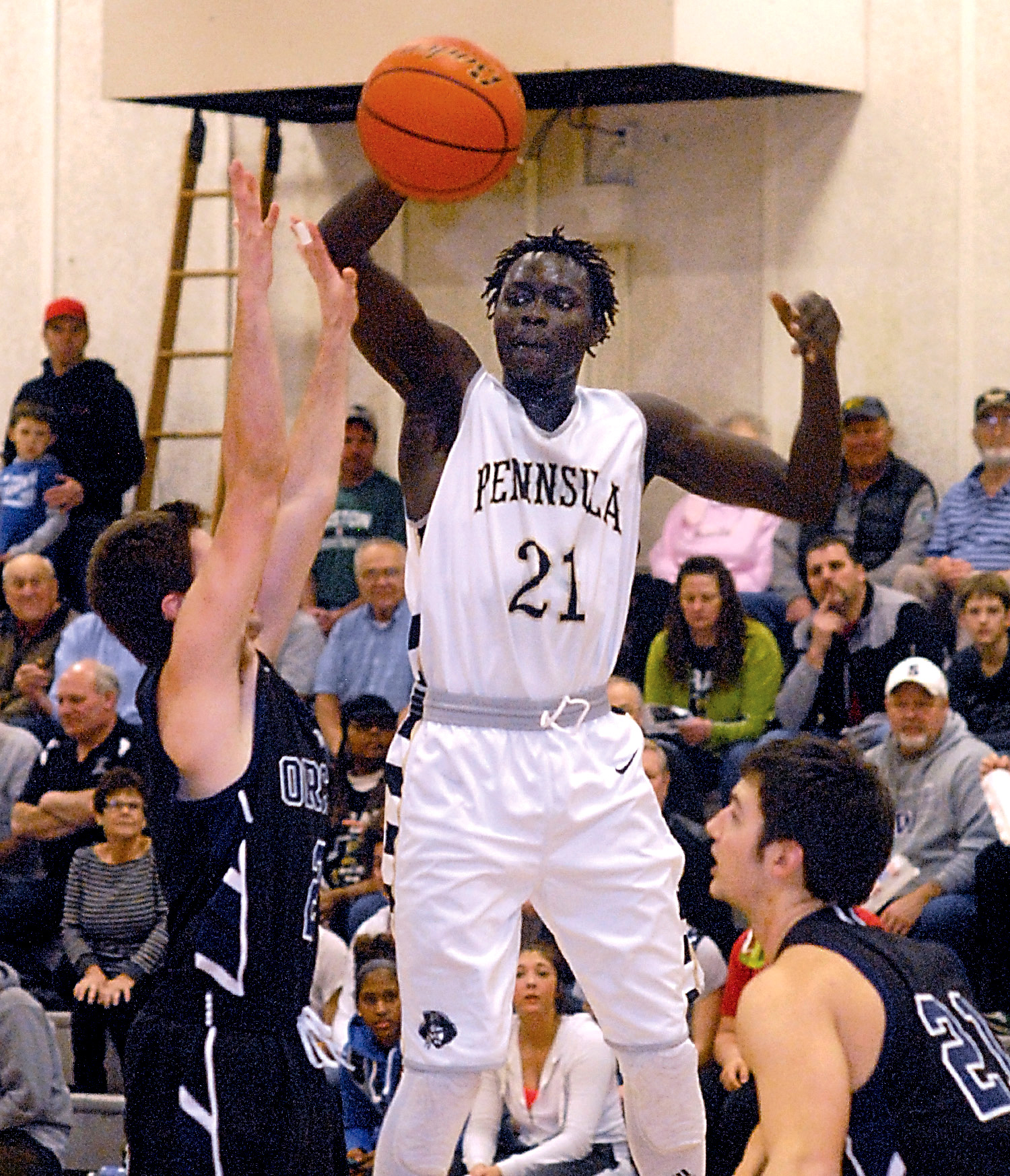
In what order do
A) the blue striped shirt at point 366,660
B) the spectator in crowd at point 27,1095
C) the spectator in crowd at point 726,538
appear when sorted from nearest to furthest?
the spectator in crowd at point 27,1095 → the blue striped shirt at point 366,660 → the spectator in crowd at point 726,538

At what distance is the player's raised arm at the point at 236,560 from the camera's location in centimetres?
329

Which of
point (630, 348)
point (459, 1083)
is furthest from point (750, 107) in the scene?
point (459, 1083)

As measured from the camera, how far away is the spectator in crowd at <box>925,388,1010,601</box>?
28.2 ft

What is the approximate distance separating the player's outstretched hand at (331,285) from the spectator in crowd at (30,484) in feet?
21.8

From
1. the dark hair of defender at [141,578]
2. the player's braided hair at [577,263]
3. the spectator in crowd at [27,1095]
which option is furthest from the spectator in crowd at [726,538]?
the dark hair of defender at [141,578]

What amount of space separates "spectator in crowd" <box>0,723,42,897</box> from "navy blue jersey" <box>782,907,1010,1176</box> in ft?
17.4

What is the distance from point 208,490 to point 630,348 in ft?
8.83

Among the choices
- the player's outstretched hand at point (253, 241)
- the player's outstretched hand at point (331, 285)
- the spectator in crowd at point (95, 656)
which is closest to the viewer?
the player's outstretched hand at point (253, 241)

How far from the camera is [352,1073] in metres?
6.61

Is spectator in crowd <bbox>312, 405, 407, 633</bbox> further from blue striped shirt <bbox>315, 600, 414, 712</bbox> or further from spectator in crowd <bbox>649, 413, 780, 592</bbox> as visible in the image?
spectator in crowd <bbox>649, 413, 780, 592</bbox>

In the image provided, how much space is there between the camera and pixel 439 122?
13.9 ft

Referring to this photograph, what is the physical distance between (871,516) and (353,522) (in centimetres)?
255

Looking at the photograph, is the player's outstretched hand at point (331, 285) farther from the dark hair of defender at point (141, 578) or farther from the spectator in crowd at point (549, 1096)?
the spectator in crowd at point (549, 1096)

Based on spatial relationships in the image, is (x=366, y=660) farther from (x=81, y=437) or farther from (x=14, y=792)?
(x=81, y=437)
